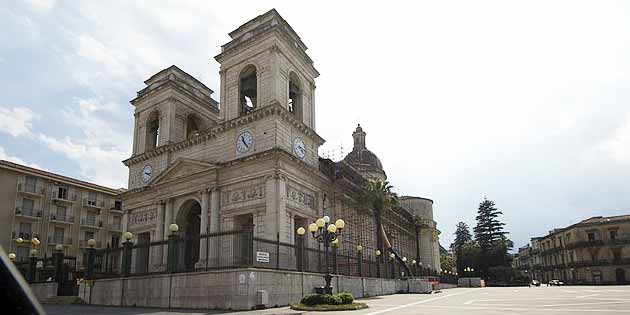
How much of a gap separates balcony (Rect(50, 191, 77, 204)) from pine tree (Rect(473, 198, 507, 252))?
6537 centimetres

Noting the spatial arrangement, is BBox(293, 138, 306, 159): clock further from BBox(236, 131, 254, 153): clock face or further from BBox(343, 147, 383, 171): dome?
BBox(343, 147, 383, 171): dome

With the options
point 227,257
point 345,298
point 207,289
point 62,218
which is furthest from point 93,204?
point 345,298

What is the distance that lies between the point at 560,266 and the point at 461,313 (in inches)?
3232

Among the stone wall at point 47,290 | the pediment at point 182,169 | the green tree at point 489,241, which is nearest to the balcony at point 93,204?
the pediment at point 182,169

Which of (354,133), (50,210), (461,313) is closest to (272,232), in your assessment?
(461,313)

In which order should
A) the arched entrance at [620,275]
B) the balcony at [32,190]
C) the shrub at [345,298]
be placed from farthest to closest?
the arched entrance at [620,275] < the balcony at [32,190] < the shrub at [345,298]

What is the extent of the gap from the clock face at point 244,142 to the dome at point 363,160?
3261 centimetres

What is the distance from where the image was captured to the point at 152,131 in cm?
4028

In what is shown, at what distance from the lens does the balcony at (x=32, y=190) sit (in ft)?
147

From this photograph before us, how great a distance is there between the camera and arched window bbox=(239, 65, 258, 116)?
1328 inches

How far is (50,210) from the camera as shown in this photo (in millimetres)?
46750

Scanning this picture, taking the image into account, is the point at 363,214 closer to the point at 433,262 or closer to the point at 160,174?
the point at 160,174

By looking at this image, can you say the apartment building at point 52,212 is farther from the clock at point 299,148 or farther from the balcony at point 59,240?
the clock at point 299,148

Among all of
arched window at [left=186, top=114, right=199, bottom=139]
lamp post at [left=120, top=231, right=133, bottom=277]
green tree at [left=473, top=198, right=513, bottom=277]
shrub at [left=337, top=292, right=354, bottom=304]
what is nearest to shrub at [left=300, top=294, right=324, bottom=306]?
shrub at [left=337, top=292, right=354, bottom=304]
